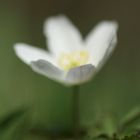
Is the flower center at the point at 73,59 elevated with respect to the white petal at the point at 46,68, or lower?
elevated

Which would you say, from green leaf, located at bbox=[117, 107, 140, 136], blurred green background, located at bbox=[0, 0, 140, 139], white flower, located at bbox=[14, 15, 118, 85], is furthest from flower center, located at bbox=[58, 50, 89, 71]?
green leaf, located at bbox=[117, 107, 140, 136]

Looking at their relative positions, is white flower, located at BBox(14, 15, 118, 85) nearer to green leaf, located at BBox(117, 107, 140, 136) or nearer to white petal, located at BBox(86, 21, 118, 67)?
white petal, located at BBox(86, 21, 118, 67)

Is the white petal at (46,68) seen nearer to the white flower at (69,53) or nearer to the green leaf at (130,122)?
the white flower at (69,53)

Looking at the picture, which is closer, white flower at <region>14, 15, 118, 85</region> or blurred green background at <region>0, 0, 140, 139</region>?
white flower at <region>14, 15, 118, 85</region>

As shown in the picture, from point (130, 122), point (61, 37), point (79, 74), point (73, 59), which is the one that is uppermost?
point (61, 37)

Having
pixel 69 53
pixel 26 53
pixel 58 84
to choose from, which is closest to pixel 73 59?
pixel 69 53

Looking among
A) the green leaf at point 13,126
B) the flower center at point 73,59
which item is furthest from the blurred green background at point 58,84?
the flower center at point 73,59

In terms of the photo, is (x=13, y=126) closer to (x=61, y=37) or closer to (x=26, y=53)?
(x=26, y=53)
